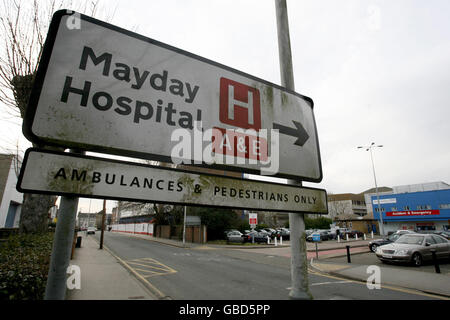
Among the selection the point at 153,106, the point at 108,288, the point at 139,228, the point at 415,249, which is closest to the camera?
the point at 153,106

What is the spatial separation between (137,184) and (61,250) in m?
0.43

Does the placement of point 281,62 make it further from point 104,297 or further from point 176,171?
point 104,297

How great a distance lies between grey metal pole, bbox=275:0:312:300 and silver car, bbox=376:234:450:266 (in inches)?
476

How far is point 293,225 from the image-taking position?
1.72m

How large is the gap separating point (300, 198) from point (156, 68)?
55.6 inches

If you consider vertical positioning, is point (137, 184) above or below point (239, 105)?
below

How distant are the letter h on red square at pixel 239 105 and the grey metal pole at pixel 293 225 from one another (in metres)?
0.42

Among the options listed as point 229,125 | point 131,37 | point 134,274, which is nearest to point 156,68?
point 131,37

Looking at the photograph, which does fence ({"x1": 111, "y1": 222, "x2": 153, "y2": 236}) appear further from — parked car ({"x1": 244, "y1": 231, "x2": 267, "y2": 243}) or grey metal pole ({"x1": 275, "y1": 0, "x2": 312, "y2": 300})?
grey metal pole ({"x1": 275, "y1": 0, "x2": 312, "y2": 300})

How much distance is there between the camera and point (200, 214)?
1219 inches

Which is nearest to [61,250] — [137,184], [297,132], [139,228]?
[137,184]

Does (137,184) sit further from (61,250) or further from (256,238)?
(256,238)

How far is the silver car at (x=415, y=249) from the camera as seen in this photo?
10.4m

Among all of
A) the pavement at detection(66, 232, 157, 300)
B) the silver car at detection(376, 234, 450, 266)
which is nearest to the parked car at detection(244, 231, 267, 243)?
the silver car at detection(376, 234, 450, 266)
